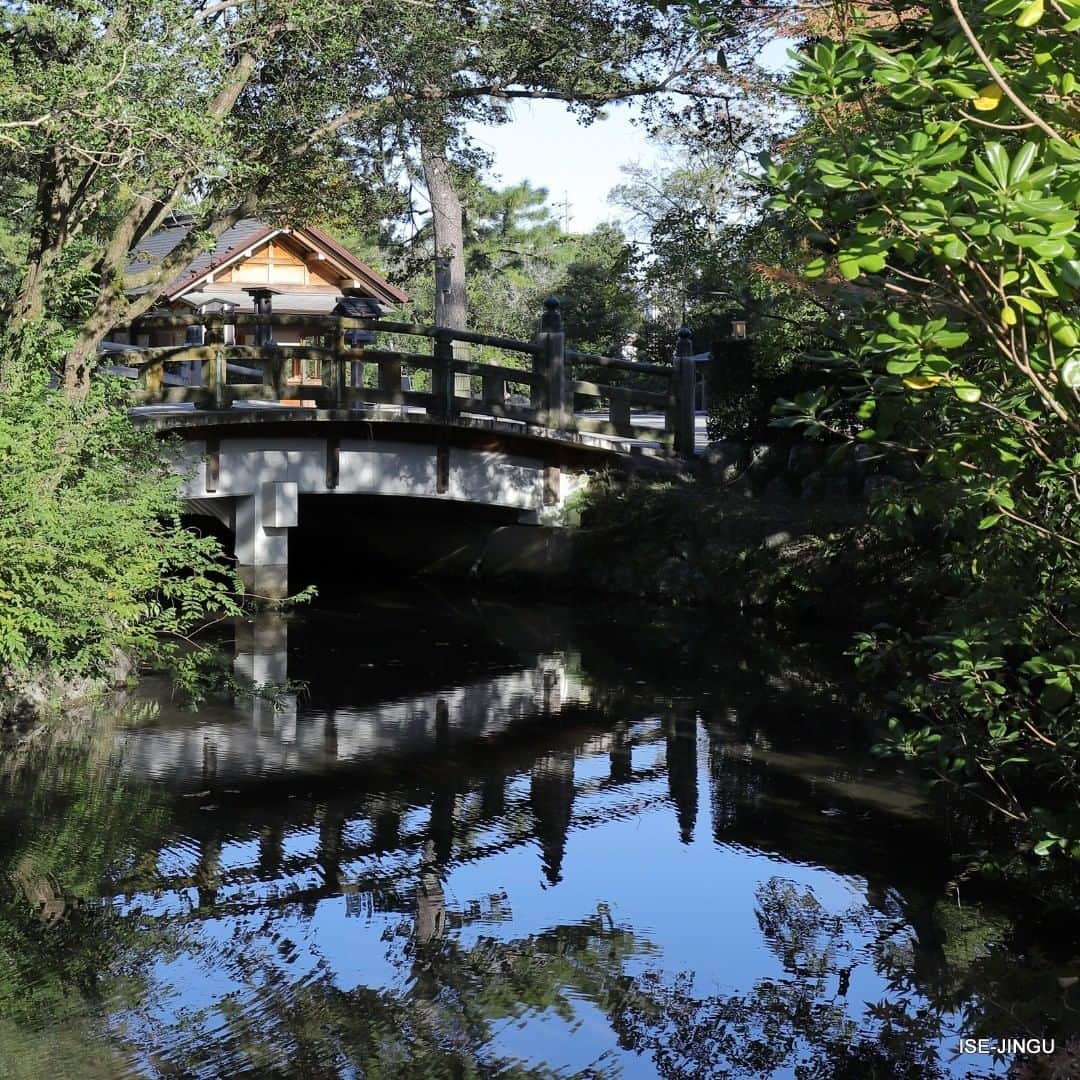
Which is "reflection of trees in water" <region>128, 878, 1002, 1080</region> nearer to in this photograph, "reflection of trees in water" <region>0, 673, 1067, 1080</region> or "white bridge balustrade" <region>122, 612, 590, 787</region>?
"reflection of trees in water" <region>0, 673, 1067, 1080</region>

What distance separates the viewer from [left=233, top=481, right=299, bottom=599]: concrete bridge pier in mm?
14680

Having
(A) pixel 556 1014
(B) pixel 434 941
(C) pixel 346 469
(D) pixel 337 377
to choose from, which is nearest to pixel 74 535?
(B) pixel 434 941

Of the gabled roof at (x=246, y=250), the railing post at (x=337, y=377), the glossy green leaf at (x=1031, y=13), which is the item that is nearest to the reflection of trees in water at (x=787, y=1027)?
the glossy green leaf at (x=1031, y=13)

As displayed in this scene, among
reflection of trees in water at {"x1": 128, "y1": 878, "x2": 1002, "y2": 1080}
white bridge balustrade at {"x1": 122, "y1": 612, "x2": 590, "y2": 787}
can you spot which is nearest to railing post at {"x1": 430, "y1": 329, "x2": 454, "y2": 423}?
white bridge balustrade at {"x1": 122, "y1": 612, "x2": 590, "y2": 787}

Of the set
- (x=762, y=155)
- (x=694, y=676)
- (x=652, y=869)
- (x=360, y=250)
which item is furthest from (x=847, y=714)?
(x=360, y=250)

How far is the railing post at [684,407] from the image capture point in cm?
1631

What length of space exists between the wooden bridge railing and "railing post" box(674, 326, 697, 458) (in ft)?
0.04

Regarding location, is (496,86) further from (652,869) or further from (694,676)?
(652,869)

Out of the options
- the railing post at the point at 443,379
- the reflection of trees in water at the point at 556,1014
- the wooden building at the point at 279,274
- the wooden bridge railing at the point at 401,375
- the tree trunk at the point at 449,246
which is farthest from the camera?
the wooden building at the point at 279,274

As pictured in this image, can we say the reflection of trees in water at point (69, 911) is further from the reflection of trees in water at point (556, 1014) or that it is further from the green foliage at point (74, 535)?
the green foliage at point (74, 535)

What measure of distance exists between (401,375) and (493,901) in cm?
966

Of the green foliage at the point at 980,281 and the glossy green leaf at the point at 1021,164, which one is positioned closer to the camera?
the glossy green leaf at the point at 1021,164

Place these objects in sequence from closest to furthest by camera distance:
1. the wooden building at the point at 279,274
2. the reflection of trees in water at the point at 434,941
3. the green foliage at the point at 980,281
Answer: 1. the green foliage at the point at 980,281
2. the reflection of trees in water at the point at 434,941
3. the wooden building at the point at 279,274

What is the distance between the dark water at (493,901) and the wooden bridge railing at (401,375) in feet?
13.8
